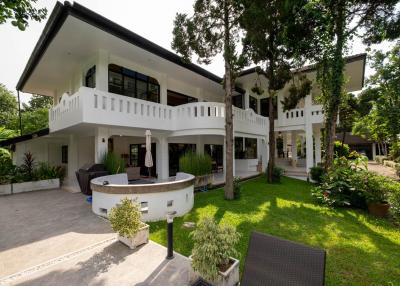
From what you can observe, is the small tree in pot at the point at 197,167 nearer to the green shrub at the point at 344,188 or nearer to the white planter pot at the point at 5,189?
the green shrub at the point at 344,188

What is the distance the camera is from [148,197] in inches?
246

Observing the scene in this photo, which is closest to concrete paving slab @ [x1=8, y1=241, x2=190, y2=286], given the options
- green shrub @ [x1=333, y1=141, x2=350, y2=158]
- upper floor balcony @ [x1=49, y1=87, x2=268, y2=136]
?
upper floor balcony @ [x1=49, y1=87, x2=268, y2=136]

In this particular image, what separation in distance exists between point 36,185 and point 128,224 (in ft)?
33.5

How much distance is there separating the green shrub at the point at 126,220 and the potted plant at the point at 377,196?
7.86m

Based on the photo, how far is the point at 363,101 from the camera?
94.1 feet

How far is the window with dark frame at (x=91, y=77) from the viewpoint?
9.66m

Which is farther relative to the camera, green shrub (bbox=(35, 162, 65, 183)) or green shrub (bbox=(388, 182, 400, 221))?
green shrub (bbox=(35, 162, 65, 183))

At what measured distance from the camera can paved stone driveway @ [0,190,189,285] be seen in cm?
353

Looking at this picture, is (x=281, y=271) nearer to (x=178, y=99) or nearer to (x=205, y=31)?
(x=205, y=31)

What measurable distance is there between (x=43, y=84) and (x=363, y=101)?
124ft

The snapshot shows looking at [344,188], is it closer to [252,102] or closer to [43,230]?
[43,230]

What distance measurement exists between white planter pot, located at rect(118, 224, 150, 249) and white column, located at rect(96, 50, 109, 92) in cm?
695

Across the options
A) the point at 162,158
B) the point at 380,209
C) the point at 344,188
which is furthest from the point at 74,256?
the point at 344,188

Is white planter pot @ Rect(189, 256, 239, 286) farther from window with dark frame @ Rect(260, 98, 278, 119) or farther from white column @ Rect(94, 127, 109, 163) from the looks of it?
window with dark frame @ Rect(260, 98, 278, 119)
